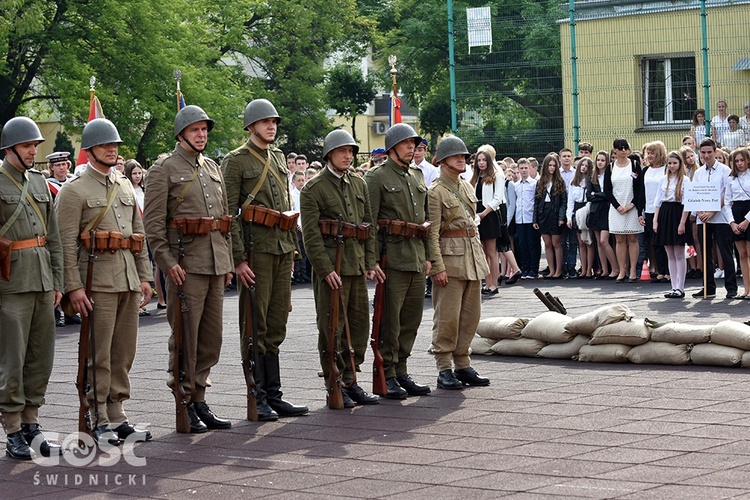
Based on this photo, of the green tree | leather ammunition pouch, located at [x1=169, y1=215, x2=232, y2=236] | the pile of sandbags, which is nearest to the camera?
leather ammunition pouch, located at [x1=169, y1=215, x2=232, y2=236]

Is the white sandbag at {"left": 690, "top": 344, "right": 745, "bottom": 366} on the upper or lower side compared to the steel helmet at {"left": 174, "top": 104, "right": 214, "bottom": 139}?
lower

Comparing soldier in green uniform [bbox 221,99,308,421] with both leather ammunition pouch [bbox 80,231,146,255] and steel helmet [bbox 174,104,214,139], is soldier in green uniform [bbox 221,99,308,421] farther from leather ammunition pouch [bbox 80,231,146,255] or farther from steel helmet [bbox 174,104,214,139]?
leather ammunition pouch [bbox 80,231,146,255]

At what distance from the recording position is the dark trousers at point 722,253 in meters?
16.7

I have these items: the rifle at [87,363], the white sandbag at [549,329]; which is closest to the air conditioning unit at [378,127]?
the white sandbag at [549,329]

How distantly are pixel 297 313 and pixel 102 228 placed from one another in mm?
8793

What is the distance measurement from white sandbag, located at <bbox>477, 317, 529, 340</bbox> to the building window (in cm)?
1248

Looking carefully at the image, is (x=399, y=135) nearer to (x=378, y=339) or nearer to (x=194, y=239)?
(x=378, y=339)

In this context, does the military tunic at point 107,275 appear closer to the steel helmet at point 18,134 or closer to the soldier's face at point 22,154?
the soldier's face at point 22,154

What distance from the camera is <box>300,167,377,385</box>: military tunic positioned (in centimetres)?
1011

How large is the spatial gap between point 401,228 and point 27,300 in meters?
3.17

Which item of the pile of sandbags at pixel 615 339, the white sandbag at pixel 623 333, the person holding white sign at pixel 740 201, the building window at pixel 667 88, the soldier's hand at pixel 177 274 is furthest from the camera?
the building window at pixel 667 88

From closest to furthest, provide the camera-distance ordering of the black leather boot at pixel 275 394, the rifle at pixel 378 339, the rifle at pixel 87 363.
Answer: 1. the rifle at pixel 87 363
2. the black leather boot at pixel 275 394
3. the rifle at pixel 378 339

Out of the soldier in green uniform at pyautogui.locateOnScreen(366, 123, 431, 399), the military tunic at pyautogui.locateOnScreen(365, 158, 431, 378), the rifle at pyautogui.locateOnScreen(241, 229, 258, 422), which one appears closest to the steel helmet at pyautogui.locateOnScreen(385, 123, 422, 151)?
the soldier in green uniform at pyautogui.locateOnScreen(366, 123, 431, 399)

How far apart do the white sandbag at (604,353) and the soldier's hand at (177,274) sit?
4.40 m
